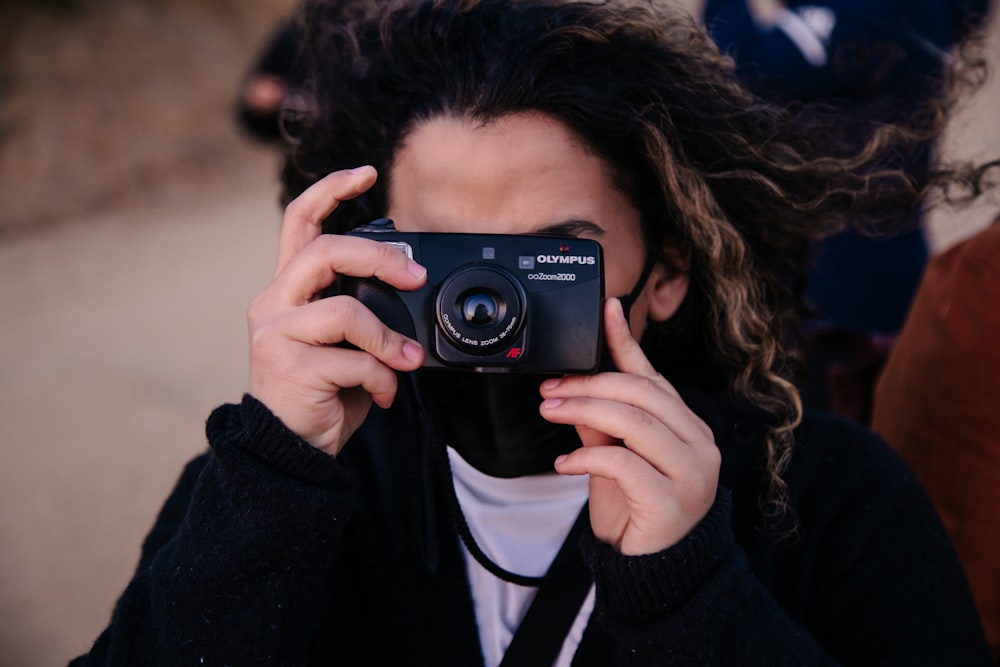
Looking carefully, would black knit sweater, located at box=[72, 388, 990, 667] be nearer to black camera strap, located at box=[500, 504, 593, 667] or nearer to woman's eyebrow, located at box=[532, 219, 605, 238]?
black camera strap, located at box=[500, 504, 593, 667]

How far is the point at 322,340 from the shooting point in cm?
136

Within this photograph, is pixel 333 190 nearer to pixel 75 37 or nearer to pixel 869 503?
pixel 869 503

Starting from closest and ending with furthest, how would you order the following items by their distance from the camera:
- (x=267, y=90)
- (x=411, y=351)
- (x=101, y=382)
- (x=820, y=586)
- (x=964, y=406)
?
(x=411, y=351) → (x=820, y=586) → (x=964, y=406) → (x=267, y=90) → (x=101, y=382)

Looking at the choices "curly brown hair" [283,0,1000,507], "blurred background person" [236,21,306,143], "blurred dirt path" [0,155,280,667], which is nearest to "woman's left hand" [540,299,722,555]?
"curly brown hair" [283,0,1000,507]

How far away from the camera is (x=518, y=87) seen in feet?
5.34

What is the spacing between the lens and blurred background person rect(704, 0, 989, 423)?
224 cm

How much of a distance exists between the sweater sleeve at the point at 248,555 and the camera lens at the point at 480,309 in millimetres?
274

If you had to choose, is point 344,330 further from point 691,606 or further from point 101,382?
point 101,382

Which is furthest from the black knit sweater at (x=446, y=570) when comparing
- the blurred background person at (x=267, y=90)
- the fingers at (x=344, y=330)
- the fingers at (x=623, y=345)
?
the blurred background person at (x=267, y=90)

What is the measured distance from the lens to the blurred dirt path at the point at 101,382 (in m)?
3.47

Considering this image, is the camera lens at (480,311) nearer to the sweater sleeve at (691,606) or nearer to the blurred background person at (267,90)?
the sweater sleeve at (691,606)

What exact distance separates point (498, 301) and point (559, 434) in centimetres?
34

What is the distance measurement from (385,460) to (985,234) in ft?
4.07

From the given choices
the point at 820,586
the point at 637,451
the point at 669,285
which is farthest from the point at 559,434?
the point at 820,586
